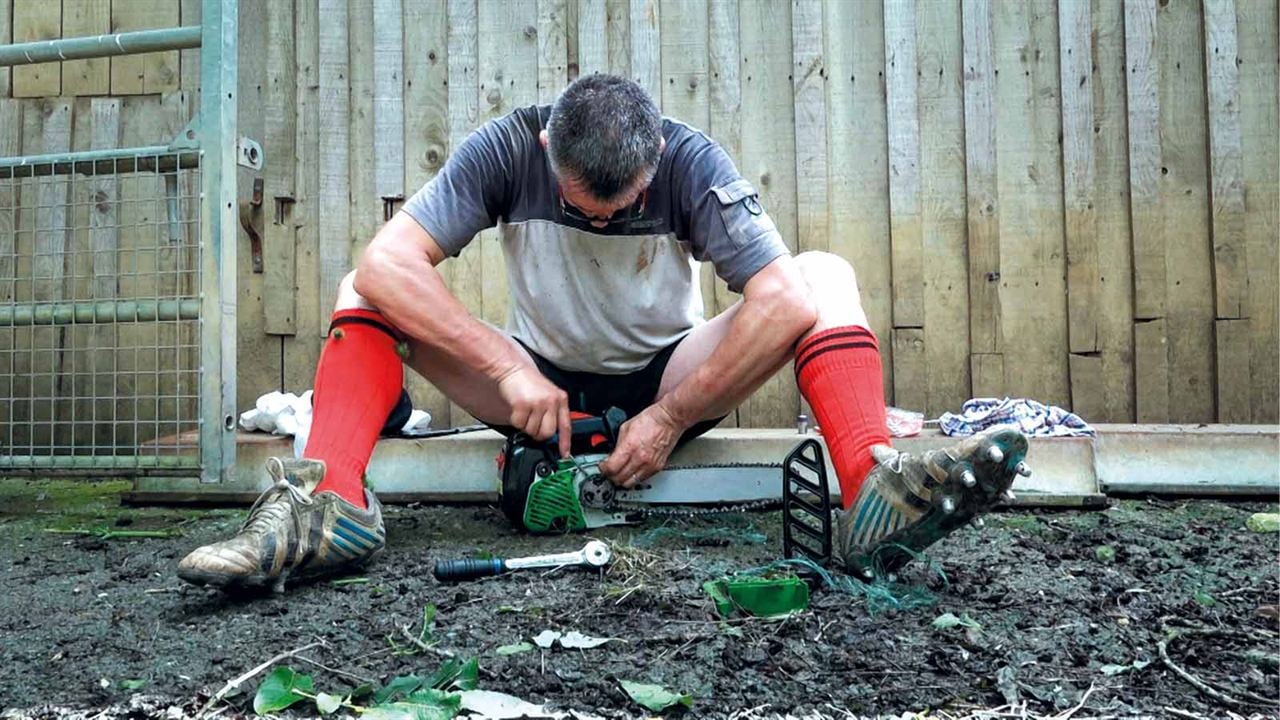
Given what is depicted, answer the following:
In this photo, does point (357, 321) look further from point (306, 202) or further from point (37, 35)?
point (37, 35)

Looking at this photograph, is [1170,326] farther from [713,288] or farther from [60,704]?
[60,704]

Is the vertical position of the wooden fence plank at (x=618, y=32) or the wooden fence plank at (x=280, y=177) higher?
the wooden fence plank at (x=618, y=32)

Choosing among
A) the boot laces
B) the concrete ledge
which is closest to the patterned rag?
the concrete ledge

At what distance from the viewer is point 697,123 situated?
3.26 meters

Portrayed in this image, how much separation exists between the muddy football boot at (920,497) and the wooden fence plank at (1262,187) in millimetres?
1966

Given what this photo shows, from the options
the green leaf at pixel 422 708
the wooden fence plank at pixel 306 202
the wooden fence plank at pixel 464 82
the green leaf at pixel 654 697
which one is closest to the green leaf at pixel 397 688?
the green leaf at pixel 422 708

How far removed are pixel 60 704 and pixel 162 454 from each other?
140 centimetres

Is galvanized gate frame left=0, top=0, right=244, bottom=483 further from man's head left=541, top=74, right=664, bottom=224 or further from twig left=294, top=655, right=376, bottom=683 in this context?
twig left=294, top=655, right=376, bottom=683

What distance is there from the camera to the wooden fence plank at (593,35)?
3.26 m

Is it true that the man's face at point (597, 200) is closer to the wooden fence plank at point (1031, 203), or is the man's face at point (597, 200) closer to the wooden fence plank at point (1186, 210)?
the wooden fence plank at point (1031, 203)

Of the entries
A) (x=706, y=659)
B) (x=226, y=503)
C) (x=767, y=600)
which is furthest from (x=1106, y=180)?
(x=226, y=503)

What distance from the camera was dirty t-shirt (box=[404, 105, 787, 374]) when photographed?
2068 mm

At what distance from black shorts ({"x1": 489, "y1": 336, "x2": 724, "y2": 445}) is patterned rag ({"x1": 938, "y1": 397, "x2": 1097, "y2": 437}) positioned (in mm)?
816

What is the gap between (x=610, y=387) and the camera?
239 centimetres
